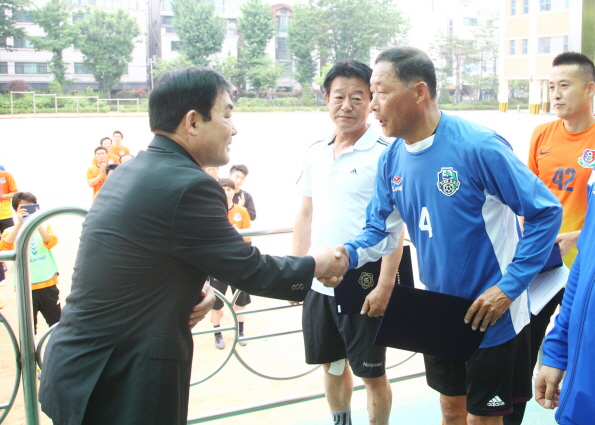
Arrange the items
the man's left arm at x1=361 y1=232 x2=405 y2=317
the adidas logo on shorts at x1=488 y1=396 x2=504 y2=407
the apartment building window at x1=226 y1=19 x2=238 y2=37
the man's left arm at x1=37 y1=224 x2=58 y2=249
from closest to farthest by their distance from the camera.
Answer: the adidas logo on shorts at x1=488 y1=396 x2=504 y2=407, the man's left arm at x1=361 y1=232 x2=405 y2=317, the man's left arm at x1=37 y1=224 x2=58 y2=249, the apartment building window at x1=226 y1=19 x2=238 y2=37

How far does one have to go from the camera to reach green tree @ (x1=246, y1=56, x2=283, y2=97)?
2997cm

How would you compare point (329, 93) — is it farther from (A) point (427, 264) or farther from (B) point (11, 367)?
(B) point (11, 367)

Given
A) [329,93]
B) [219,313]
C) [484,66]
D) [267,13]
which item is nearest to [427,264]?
[329,93]

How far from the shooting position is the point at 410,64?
1539 millimetres

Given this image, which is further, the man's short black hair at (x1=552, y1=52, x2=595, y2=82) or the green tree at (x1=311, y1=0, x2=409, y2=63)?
the green tree at (x1=311, y1=0, x2=409, y2=63)

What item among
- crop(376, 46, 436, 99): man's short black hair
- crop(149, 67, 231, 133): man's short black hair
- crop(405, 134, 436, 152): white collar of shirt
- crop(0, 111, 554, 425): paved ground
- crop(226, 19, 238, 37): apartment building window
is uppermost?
crop(226, 19, 238, 37): apartment building window

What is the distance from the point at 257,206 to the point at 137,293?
10.1 meters

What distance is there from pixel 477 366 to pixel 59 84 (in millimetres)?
32094

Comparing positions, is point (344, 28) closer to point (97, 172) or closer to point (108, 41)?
point (108, 41)

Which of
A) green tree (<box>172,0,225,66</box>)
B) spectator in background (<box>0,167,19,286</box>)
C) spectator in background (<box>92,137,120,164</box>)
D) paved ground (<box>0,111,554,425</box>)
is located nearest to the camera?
paved ground (<box>0,111,554,425</box>)

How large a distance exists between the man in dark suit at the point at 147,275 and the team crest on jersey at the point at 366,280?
0.71 meters

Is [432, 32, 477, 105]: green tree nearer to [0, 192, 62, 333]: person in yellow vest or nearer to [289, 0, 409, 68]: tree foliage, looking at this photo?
[289, 0, 409, 68]: tree foliage

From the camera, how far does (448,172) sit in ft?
4.86

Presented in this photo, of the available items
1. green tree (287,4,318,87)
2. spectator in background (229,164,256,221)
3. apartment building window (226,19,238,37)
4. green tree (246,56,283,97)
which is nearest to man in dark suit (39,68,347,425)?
spectator in background (229,164,256,221)
